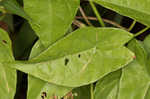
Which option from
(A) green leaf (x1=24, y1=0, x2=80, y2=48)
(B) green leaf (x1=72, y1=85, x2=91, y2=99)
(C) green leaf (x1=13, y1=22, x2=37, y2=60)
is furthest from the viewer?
(C) green leaf (x1=13, y1=22, x2=37, y2=60)

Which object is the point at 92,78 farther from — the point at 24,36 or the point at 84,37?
the point at 24,36

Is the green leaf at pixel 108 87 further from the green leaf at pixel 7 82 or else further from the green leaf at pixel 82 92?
the green leaf at pixel 7 82

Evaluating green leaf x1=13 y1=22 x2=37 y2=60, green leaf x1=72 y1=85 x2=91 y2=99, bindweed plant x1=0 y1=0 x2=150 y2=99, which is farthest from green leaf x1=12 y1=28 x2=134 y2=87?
green leaf x1=13 y1=22 x2=37 y2=60

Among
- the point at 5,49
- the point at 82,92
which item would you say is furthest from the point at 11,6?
the point at 82,92

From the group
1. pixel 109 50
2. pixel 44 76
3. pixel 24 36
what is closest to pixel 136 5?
pixel 109 50

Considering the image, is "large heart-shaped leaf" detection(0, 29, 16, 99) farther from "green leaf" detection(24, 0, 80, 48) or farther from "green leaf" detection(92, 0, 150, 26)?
"green leaf" detection(92, 0, 150, 26)
